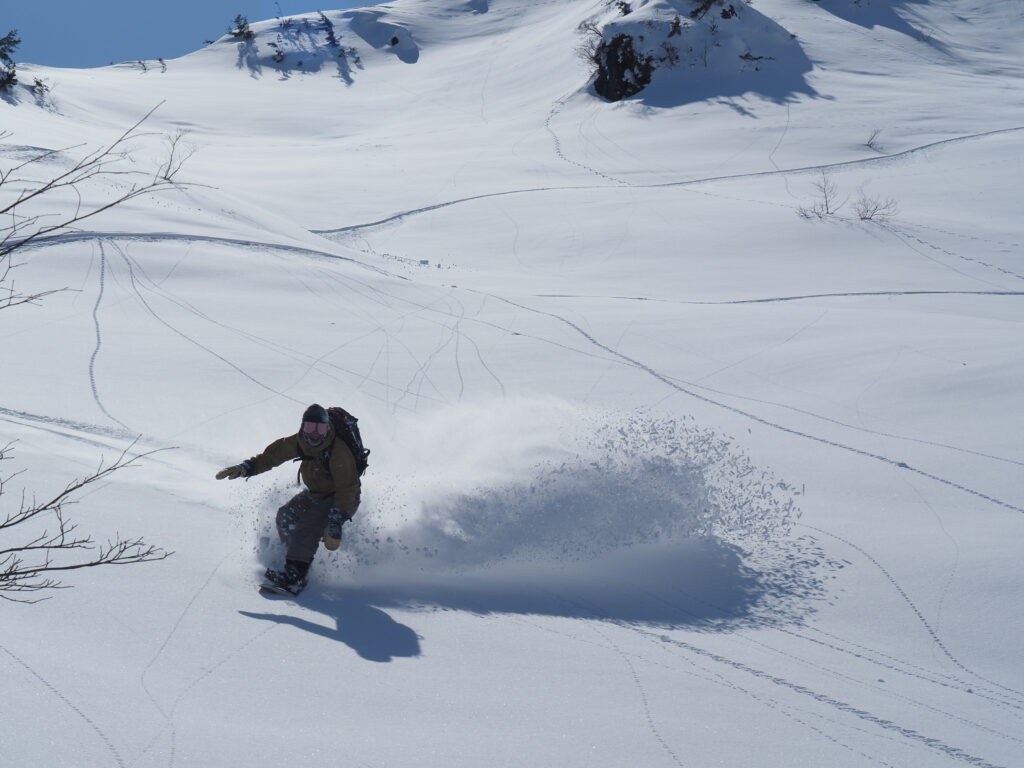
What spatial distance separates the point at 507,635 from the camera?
5172 mm

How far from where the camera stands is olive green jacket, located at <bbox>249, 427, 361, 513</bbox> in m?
5.36

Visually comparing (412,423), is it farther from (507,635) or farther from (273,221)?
(273,221)

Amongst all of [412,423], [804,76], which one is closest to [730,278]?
[412,423]

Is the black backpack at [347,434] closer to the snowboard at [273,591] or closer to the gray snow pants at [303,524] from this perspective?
the gray snow pants at [303,524]

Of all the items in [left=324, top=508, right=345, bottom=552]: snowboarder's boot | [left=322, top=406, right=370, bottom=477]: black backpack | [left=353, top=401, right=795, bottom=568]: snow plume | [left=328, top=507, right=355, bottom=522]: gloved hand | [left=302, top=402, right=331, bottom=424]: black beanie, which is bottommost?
[left=353, top=401, right=795, bottom=568]: snow plume

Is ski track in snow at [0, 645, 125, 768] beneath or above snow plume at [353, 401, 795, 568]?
above

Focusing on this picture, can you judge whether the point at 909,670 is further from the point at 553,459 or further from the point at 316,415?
the point at 316,415

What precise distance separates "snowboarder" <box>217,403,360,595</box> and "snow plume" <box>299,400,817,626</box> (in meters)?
0.30

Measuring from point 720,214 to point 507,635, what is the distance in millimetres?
13640

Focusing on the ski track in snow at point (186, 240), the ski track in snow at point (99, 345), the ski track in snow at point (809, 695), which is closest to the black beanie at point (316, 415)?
the ski track in snow at point (809, 695)

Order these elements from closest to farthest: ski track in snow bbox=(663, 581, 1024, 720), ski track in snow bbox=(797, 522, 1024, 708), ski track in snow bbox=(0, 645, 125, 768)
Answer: ski track in snow bbox=(0, 645, 125, 768)
ski track in snow bbox=(663, 581, 1024, 720)
ski track in snow bbox=(797, 522, 1024, 708)

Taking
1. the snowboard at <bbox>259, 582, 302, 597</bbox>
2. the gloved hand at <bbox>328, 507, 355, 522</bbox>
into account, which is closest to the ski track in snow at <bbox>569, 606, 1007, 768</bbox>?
the gloved hand at <bbox>328, 507, 355, 522</bbox>

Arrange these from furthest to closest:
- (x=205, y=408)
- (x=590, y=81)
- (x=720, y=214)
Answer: (x=590, y=81) < (x=720, y=214) < (x=205, y=408)

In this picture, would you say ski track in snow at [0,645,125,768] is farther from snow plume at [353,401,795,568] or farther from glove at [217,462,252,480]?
snow plume at [353,401,795,568]
